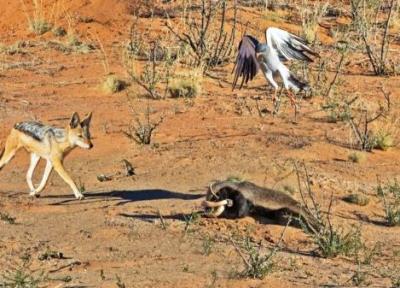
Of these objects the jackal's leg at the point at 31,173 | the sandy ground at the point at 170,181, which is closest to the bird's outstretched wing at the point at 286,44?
the sandy ground at the point at 170,181

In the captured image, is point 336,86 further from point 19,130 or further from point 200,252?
point 200,252

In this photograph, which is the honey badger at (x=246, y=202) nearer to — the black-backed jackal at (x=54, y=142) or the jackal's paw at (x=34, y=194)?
A: the black-backed jackal at (x=54, y=142)

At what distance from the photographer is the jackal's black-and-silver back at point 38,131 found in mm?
11305

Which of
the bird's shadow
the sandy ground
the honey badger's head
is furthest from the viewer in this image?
the bird's shadow

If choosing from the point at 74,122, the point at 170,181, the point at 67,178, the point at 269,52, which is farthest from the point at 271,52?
the point at 67,178

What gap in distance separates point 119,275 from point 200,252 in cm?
94

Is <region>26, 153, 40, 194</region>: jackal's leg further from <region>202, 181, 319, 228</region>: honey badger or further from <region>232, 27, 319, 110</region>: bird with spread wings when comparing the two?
<region>232, 27, 319, 110</region>: bird with spread wings

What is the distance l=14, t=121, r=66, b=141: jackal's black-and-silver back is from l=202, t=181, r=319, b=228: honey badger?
2.06 metres

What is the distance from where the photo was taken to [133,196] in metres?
11.2

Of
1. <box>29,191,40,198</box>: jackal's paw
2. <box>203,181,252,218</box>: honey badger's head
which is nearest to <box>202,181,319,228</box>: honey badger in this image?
<box>203,181,252,218</box>: honey badger's head

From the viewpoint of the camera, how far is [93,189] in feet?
38.8

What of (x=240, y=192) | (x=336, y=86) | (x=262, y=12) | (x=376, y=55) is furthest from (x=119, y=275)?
(x=262, y=12)

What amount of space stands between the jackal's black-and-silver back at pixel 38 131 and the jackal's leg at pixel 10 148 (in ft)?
0.51

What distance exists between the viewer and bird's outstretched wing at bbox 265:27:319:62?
1340cm
